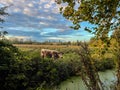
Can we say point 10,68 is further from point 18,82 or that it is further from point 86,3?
point 86,3

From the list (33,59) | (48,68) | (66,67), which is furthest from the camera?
(66,67)

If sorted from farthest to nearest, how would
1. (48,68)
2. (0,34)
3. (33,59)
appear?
(48,68) → (33,59) → (0,34)

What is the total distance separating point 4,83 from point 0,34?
2691 millimetres

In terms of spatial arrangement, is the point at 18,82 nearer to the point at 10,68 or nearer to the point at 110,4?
the point at 10,68

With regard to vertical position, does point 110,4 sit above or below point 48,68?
above

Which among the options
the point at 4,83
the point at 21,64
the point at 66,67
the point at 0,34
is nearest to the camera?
the point at 4,83

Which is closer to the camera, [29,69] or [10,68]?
[10,68]

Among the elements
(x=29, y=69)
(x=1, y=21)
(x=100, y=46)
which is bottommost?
(x=29, y=69)

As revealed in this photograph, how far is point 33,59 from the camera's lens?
14289 mm

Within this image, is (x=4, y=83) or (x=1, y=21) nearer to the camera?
(x=4, y=83)

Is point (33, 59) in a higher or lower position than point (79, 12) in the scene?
lower

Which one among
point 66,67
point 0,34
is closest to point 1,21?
point 0,34

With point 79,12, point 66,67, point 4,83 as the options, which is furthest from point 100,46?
point 66,67

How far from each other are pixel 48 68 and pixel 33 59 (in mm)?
1330
